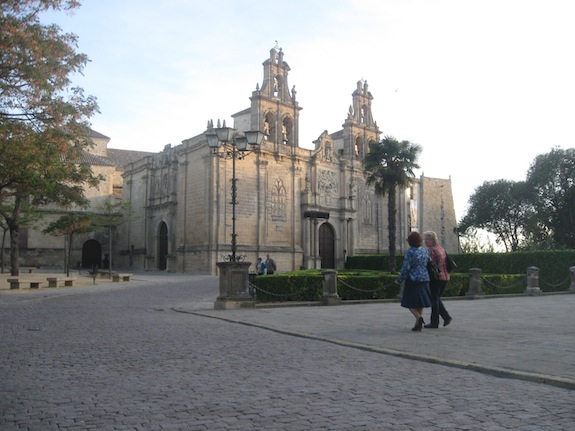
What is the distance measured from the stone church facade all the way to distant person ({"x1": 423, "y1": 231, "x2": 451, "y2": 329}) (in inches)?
993

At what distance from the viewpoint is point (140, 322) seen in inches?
425

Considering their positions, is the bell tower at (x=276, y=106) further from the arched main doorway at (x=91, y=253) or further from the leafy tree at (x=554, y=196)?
the leafy tree at (x=554, y=196)

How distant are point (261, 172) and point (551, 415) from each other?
115ft

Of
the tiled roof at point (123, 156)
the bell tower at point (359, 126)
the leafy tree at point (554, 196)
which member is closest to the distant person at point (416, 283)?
the bell tower at point (359, 126)

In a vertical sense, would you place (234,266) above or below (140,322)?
above

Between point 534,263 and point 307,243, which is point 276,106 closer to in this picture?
point 307,243

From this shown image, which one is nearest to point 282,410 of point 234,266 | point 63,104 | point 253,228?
point 234,266

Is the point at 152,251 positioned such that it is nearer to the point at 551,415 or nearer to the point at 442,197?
the point at 442,197

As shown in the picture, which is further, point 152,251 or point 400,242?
point 400,242

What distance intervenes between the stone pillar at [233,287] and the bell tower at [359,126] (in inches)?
1338

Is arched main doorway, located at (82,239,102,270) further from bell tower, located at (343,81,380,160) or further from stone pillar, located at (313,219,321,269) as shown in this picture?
bell tower, located at (343,81,380,160)

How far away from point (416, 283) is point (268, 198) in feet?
99.2

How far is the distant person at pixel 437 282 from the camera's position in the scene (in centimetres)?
956

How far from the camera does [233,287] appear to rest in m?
14.1
